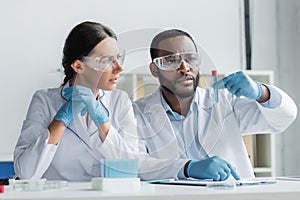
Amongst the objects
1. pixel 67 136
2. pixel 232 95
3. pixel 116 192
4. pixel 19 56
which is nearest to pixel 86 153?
pixel 67 136

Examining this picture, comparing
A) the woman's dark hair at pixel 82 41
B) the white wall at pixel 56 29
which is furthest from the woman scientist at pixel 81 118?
the white wall at pixel 56 29

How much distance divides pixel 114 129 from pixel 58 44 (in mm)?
1824

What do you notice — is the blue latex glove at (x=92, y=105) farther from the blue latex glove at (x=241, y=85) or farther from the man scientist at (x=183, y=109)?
the blue latex glove at (x=241, y=85)

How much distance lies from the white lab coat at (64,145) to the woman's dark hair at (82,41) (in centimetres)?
10

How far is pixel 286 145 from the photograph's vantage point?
345 cm

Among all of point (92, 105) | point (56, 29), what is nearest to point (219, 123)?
point (92, 105)

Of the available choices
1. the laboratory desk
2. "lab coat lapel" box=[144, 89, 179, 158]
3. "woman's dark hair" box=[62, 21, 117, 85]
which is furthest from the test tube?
the laboratory desk

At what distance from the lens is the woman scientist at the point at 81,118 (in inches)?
52.7

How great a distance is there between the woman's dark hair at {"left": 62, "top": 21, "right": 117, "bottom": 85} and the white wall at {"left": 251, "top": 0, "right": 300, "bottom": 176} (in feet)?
6.39

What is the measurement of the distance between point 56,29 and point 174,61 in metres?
1.94

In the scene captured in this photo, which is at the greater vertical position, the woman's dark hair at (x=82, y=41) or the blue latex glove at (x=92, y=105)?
the woman's dark hair at (x=82, y=41)

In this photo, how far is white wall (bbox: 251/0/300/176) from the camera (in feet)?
11.3

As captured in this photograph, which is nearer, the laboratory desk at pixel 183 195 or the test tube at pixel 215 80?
the laboratory desk at pixel 183 195

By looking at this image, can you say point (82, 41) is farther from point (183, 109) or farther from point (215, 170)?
point (215, 170)
